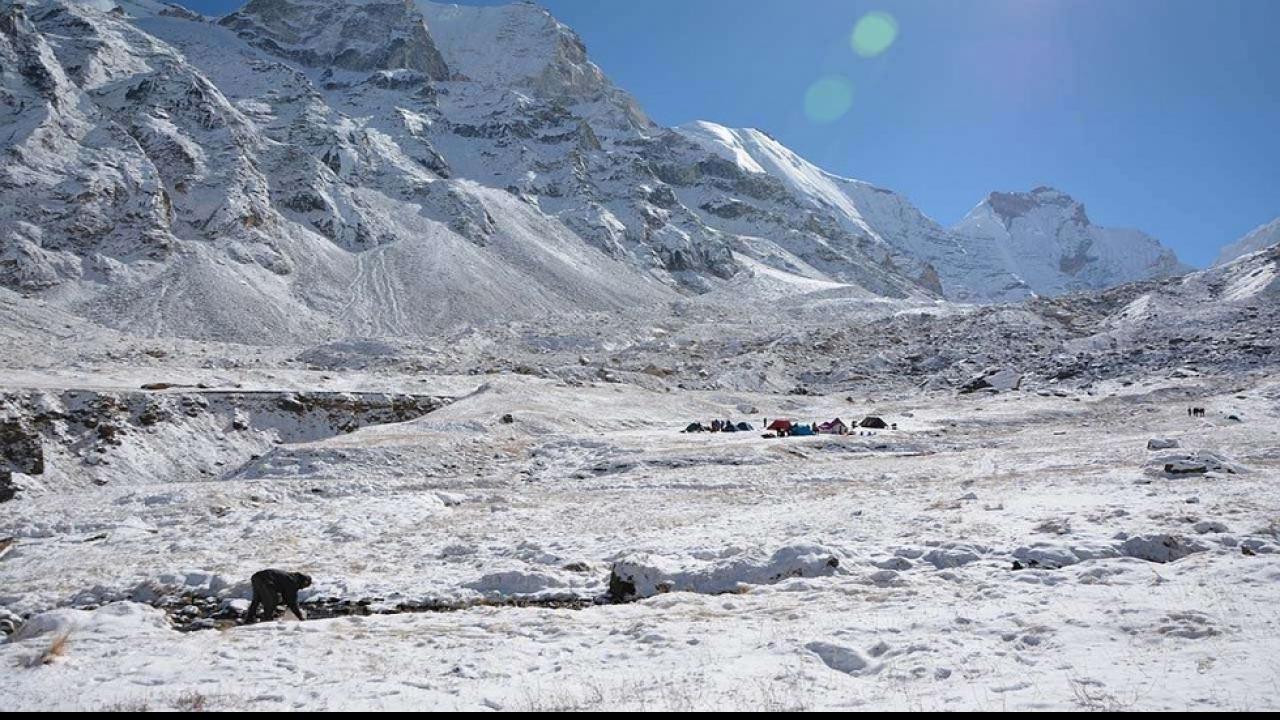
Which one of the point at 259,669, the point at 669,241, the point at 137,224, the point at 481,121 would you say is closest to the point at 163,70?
the point at 137,224

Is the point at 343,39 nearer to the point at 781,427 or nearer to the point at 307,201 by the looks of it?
the point at 307,201

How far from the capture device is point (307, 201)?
10656 centimetres

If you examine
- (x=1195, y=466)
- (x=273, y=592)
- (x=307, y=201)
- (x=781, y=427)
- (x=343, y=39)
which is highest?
(x=343, y=39)

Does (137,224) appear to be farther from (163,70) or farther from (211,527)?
(211,527)

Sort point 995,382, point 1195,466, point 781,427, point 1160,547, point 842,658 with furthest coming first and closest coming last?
point 995,382 → point 781,427 → point 1195,466 → point 1160,547 → point 842,658

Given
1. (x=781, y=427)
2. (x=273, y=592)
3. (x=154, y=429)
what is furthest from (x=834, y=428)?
(x=154, y=429)

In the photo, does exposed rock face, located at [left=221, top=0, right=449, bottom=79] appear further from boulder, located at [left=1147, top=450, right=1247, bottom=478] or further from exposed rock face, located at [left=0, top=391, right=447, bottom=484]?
boulder, located at [left=1147, top=450, right=1247, bottom=478]

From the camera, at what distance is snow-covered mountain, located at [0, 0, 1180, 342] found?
80.7m

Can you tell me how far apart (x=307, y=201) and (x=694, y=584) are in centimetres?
11010

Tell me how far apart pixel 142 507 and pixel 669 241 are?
123 m

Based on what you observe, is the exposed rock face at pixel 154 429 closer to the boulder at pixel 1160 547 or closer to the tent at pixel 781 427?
the tent at pixel 781 427

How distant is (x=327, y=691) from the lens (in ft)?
24.8

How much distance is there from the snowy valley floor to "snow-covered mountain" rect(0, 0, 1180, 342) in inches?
2465

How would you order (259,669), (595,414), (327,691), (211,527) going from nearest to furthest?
(327,691), (259,669), (211,527), (595,414)
